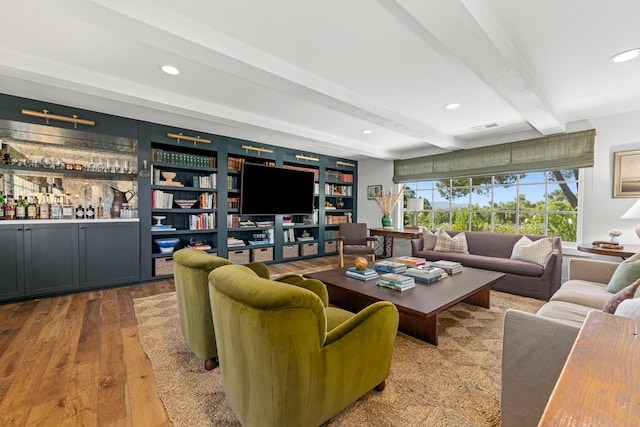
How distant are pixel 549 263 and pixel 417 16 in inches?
126

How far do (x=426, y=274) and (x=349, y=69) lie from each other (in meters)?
2.00

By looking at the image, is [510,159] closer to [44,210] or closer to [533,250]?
[533,250]

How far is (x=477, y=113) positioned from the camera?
11.5 ft

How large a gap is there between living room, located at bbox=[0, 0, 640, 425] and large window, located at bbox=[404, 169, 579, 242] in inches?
10.1

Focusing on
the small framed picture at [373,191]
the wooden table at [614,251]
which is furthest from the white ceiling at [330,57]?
the small framed picture at [373,191]

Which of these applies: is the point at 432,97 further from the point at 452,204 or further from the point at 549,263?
the point at 452,204

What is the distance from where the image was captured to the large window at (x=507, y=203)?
4.05 m

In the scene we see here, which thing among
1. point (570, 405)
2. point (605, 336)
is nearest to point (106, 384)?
point (570, 405)

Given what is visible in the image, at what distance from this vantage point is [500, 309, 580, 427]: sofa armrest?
119cm

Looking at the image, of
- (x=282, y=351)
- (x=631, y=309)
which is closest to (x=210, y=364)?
(x=282, y=351)

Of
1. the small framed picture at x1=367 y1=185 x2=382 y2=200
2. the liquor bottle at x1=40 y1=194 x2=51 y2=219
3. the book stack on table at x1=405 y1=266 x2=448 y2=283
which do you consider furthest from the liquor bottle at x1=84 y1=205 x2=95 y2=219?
the small framed picture at x1=367 y1=185 x2=382 y2=200

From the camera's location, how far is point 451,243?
4.37 meters

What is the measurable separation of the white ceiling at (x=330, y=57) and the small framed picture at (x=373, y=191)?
2724 millimetres

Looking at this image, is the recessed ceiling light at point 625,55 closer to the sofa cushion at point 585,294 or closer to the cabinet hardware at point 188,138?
the sofa cushion at point 585,294
